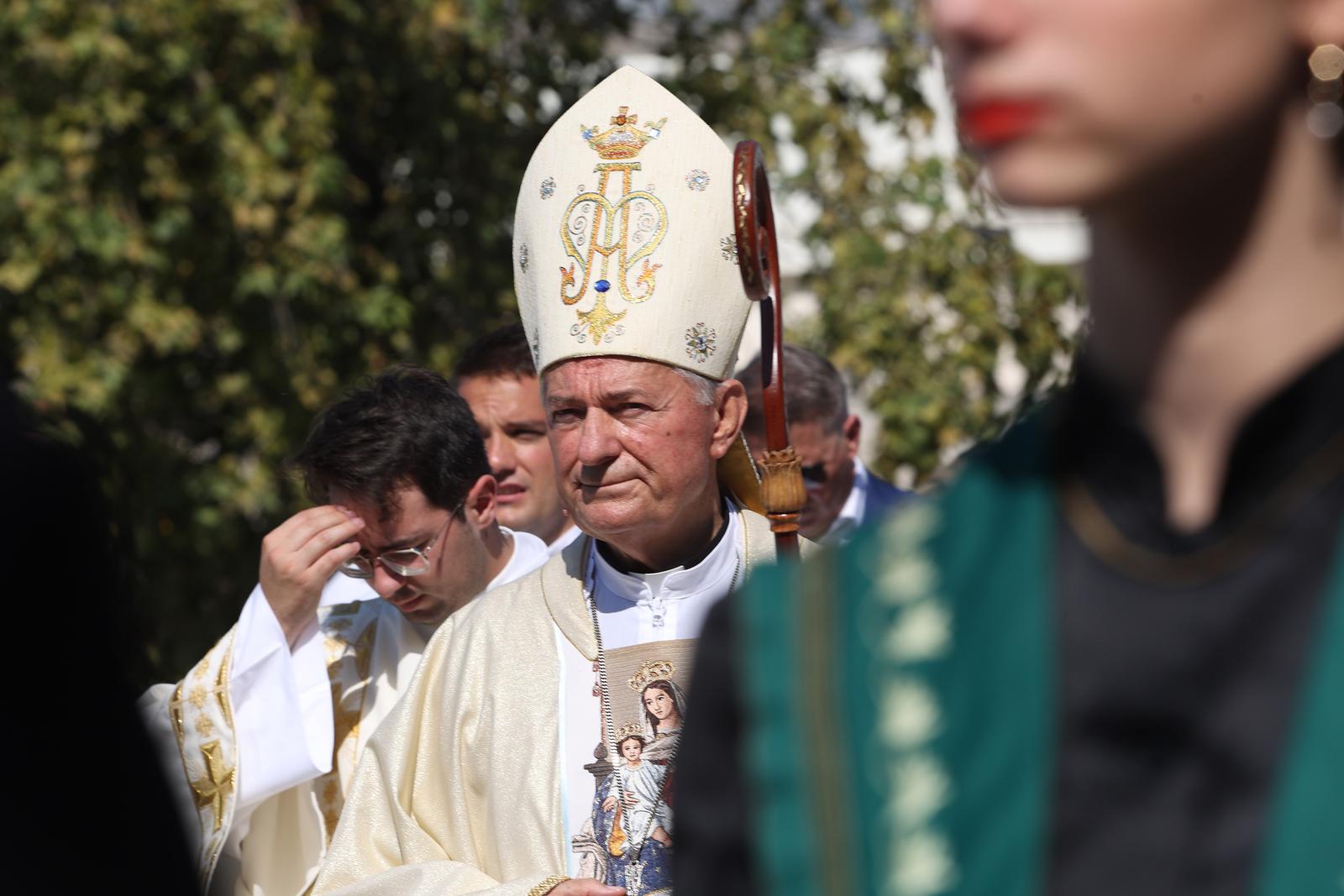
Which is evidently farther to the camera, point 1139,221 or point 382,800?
point 382,800

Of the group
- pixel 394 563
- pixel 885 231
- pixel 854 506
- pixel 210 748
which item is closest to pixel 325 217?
pixel 885 231

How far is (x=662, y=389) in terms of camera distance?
3.67m

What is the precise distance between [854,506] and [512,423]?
143 centimetres

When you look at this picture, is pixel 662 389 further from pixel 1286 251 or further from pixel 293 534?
pixel 1286 251

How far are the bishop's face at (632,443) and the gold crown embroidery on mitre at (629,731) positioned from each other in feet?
1.21

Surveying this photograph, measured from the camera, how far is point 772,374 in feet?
10.8

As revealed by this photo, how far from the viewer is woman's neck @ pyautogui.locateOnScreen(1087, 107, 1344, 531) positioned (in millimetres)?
1040

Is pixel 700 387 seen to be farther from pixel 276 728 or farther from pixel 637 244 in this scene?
pixel 276 728

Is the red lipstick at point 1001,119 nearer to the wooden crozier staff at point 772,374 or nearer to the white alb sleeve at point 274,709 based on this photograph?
the wooden crozier staff at point 772,374

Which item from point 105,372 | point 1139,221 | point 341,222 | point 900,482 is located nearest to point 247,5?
point 341,222

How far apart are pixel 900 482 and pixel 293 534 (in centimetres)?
528

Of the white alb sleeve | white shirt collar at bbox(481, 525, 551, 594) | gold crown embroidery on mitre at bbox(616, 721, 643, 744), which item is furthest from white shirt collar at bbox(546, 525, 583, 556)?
gold crown embroidery on mitre at bbox(616, 721, 643, 744)

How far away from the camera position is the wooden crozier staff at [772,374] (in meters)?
3.11

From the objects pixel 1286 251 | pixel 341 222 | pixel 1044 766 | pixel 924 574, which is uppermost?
pixel 341 222
